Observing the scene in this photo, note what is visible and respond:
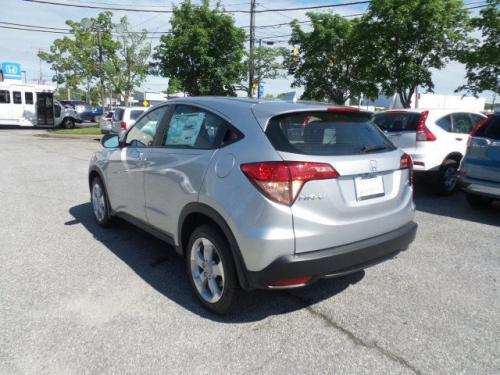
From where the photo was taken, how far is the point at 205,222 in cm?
312

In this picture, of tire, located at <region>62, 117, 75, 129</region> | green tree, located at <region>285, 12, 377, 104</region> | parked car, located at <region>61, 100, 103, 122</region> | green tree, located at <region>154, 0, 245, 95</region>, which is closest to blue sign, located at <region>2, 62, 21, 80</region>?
parked car, located at <region>61, 100, 103, 122</region>

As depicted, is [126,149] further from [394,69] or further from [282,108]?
[394,69]

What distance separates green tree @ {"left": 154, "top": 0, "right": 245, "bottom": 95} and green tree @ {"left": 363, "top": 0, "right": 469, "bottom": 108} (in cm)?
742

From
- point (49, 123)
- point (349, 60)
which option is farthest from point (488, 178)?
A: point (49, 123)

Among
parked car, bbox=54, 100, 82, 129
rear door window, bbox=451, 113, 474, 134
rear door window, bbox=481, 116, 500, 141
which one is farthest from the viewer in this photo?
parked car, bbox=54, 100, 82, 129

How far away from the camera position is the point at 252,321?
9.90 ft

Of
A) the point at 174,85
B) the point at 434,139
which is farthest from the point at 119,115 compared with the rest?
the point at 434,139

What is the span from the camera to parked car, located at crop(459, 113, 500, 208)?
566 cm

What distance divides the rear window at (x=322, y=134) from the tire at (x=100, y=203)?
2.98 meters

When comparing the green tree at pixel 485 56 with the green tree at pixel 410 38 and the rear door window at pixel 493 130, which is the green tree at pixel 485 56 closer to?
the green tree at pixel 410 38

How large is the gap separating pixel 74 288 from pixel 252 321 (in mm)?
1645

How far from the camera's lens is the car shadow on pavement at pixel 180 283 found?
10.4ft

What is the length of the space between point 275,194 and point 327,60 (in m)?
15.2

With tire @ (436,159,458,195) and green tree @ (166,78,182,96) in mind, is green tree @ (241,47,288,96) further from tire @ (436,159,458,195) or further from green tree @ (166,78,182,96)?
tire @ (436,159,458,195)
